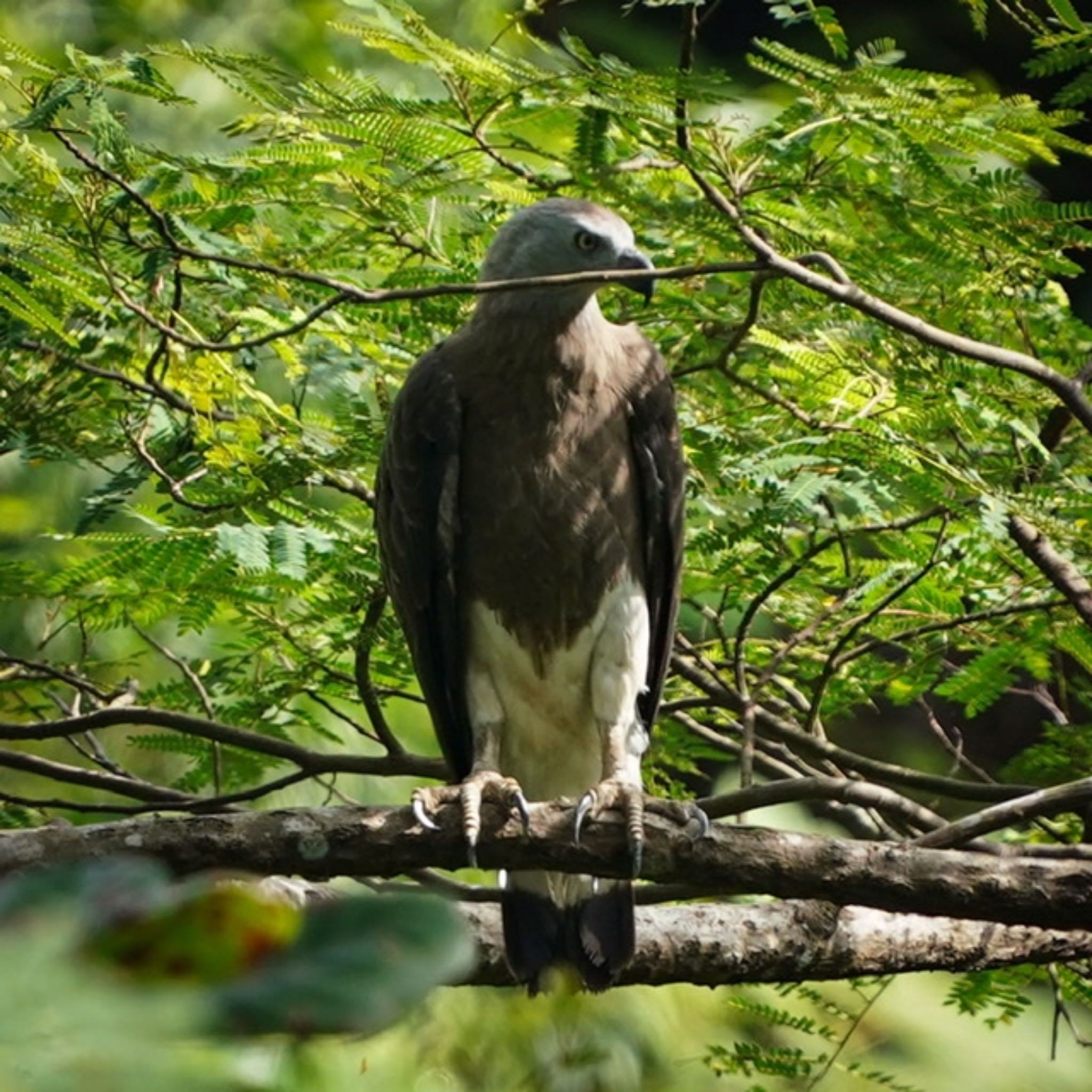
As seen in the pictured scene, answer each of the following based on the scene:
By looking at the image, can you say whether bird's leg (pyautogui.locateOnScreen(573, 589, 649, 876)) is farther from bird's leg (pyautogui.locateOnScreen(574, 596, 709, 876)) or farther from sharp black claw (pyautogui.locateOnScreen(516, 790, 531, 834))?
sharp black claw (pyautogui.locateOnScreen(516, 790, 531, 834))

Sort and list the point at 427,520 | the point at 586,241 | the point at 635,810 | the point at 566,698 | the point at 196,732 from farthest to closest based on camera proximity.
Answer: the point at 566,698 → the point at 427,520 → the point at 586,241 → the point at 196,732 → the point at 635,810

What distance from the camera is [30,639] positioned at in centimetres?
664

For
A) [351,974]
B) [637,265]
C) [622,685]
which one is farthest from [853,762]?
[351,974]

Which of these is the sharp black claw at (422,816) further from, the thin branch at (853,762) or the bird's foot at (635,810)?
the thin branch at (853,762)

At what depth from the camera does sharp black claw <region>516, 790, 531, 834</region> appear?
11.3ft

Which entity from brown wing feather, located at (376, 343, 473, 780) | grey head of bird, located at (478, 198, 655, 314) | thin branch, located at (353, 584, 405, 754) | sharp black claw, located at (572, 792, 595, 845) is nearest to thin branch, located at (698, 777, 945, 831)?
sharp black claw, located at (572, 792, 595, 845)

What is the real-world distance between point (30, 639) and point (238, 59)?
Answer: 3.64 m

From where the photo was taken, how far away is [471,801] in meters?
3.54

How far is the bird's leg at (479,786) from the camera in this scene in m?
3.43

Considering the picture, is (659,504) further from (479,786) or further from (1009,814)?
(1009,814)

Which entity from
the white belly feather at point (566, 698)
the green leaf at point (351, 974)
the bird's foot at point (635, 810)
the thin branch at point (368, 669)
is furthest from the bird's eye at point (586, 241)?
the green leaf at point (351, 974)

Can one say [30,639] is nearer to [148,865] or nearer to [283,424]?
[283,424]

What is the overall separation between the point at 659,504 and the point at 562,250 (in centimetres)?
72

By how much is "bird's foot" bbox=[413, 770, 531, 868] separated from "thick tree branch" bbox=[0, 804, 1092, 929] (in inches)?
1.0
